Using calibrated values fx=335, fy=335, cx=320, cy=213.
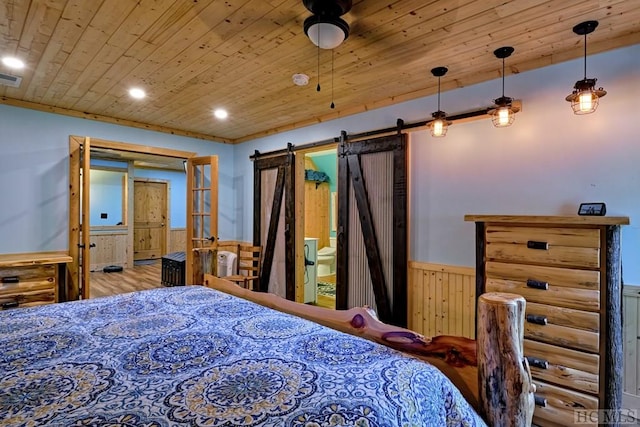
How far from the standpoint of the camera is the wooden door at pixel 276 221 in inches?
173

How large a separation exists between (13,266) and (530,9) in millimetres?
4579

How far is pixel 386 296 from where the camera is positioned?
3357 millimetres

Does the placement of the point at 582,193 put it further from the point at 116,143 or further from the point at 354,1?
the point at 116,143

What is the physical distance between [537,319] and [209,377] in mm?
1975

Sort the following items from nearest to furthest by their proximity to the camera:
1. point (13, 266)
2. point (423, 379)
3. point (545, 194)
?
point (423, 379) < point (545, 194) < point (13, 266)

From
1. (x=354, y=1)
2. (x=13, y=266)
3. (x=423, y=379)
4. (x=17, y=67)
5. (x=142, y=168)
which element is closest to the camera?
(x=423, y=379)

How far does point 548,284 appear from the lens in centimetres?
204

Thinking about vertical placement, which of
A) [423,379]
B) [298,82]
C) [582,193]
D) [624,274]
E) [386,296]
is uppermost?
[298,82]

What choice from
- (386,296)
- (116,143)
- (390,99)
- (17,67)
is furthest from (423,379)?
(116,143)

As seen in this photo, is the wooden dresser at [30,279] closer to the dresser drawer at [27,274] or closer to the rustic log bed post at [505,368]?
the dresser drawer at [27,274]

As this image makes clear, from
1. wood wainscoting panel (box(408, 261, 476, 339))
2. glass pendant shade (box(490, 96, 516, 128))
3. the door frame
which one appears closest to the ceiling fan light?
glass pendant shade (box(490, 96, 516, 128))

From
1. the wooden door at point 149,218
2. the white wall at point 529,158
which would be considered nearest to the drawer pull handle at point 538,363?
the white wall at point 529,158

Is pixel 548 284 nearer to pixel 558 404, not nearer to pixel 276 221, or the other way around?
pixel 558 404

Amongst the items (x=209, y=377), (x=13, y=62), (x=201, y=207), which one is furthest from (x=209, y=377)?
(x=201, y=207)
